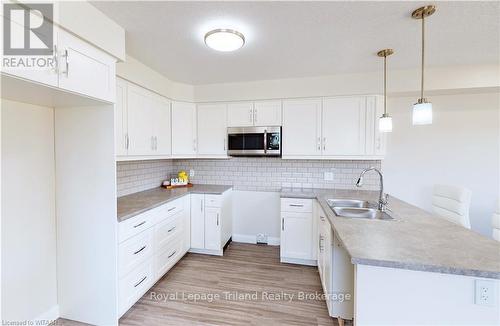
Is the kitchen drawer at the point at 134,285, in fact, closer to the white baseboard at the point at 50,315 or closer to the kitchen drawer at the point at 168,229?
the kitchen drawer at the point at 168,229

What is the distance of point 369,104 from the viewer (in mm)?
2887

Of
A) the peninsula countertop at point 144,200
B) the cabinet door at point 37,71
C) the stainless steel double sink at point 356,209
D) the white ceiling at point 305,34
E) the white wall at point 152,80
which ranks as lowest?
the stainless steel double sink at point 356,209

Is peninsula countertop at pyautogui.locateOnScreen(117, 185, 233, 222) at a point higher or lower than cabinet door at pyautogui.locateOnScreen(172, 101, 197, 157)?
Answer: lower

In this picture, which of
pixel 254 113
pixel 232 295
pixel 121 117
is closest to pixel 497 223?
pixel 232 295

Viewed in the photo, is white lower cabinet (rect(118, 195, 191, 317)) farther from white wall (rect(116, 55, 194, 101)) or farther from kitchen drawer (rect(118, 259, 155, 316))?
white wall (rect(116, 55, 194, 101))

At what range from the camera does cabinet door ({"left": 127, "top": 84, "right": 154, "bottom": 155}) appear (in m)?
2.39

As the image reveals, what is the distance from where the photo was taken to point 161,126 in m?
2.95

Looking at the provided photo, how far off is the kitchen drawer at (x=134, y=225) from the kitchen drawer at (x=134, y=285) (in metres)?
0.35

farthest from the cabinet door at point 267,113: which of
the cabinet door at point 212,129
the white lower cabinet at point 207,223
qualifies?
the white lower cabinet at point 207,223

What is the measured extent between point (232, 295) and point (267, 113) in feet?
7.43

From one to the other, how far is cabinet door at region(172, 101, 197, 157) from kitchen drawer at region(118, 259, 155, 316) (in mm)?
1518

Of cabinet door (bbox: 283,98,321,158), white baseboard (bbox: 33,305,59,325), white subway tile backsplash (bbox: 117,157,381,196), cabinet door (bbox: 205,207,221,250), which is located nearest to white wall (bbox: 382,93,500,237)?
white subway tile backsplash (bbox: 117,157,381,196)

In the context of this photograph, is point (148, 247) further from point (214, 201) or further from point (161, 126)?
point (161, 126)

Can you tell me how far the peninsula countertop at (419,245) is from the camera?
3.67ft
